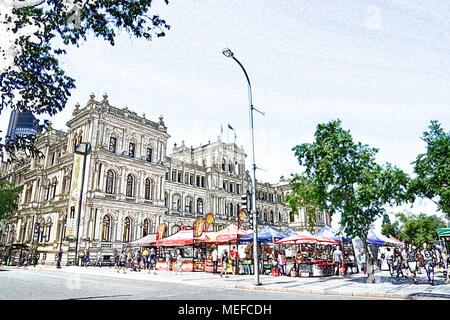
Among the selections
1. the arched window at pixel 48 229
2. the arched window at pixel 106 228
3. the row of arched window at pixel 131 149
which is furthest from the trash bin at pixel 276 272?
the arched window at pixel 48 229

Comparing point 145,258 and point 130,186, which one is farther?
point 130,186

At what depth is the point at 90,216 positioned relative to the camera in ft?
105

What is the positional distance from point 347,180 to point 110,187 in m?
27.1

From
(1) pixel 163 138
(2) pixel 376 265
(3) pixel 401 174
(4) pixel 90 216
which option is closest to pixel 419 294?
(3) pixel 401 174

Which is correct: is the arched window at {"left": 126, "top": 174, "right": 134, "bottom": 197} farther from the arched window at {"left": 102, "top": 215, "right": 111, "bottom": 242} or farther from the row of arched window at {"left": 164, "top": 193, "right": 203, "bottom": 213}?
the row of arched window at {"left": 164, "top": 193, "right": 203, "bottom": 213}

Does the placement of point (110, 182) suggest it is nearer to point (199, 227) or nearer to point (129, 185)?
point (129, 185)

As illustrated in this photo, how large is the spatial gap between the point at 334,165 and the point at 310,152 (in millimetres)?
1505

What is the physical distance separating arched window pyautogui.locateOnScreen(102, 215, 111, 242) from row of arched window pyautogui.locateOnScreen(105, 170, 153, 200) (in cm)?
296

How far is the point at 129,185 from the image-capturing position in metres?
36.9

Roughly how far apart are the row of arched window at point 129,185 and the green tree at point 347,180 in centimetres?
2376

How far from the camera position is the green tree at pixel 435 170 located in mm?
18016

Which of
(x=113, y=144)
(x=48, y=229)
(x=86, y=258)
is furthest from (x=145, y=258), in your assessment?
(x=48, y=229)

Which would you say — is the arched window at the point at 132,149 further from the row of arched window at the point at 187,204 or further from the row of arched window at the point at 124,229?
the row of arched window at the point at 187,204
